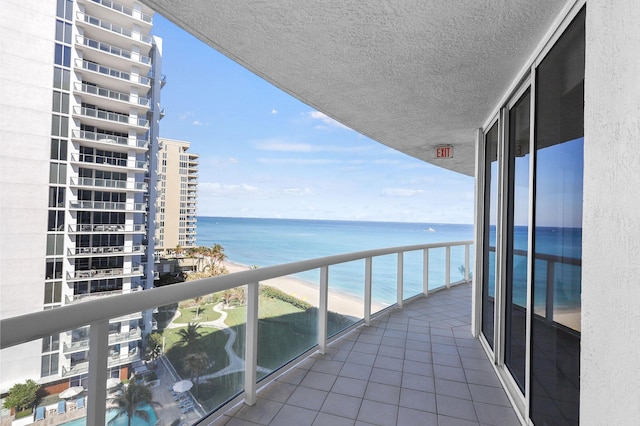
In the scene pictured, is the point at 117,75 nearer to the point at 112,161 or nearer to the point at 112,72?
the point at 112,72

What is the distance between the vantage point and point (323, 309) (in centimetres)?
308

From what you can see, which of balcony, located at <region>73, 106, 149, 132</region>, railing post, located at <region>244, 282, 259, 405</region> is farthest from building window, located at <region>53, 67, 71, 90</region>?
railing post, located at <region>244, 282, 259, 405</region>

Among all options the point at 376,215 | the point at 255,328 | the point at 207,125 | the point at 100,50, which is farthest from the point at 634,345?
the point at 207,125

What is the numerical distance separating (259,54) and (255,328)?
188cm

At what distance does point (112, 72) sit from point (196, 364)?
29564 millimetres

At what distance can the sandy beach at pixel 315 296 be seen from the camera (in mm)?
2555

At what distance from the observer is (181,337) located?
5.49ft

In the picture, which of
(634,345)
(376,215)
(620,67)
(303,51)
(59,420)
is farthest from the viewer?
(376,215)

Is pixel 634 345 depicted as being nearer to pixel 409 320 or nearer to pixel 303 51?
pixel 303 51

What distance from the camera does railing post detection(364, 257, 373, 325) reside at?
378 cm

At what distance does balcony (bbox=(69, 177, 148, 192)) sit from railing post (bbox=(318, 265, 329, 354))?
83.8 feet

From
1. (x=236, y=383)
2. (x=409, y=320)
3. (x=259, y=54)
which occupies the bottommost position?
(x=409, y=320)

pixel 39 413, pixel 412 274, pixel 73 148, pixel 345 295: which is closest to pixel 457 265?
pixel 412 274

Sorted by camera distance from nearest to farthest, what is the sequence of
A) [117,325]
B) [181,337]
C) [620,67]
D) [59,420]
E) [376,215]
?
[620,67] < [59,420] < [117,325] < [181,337] < [376,215]
